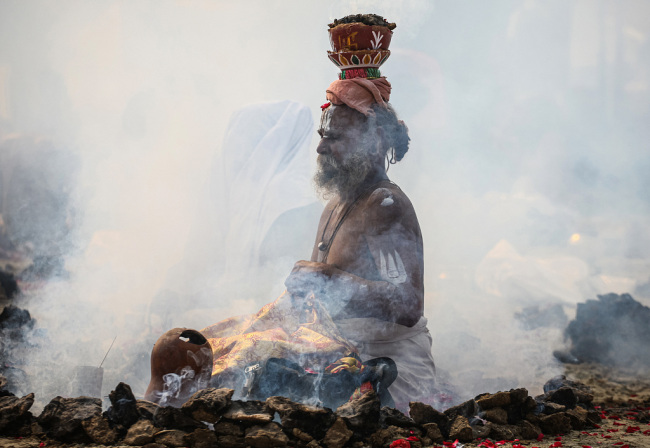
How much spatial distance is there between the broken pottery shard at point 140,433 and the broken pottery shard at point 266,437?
0.59 m

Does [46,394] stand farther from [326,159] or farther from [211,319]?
[326,159]

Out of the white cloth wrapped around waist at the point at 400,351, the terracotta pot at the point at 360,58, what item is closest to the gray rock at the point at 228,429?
the white cloth wrapped around waist at the point at 400,351

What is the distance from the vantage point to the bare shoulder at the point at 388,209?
4.64 meters

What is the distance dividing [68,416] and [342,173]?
2652 mm

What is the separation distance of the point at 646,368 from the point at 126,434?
5300mm

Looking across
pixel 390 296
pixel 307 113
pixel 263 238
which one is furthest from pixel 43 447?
pixel 307 113

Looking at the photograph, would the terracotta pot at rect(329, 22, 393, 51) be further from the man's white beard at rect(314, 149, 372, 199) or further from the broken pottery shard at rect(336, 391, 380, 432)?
the broken pottery shard at rect(336, 391, 380, 432)

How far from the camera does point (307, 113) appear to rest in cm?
723

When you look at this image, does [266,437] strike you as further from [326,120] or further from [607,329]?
[607,329]

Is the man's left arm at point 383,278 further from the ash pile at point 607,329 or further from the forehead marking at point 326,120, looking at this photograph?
the ash pile at point 607,329

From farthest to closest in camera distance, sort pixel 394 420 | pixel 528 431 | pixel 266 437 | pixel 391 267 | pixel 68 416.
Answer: pixel 391 267, pixel 528 431, pixel 394 420, pixel 68 416, pixel 266 437

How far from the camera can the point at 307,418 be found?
3.75 meters

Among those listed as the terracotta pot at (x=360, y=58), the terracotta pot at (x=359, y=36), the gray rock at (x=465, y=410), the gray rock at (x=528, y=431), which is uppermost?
the terracotta pot at (x=359, y=36)

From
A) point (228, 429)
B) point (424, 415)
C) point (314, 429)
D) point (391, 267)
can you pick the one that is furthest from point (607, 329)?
point (228, 429)
